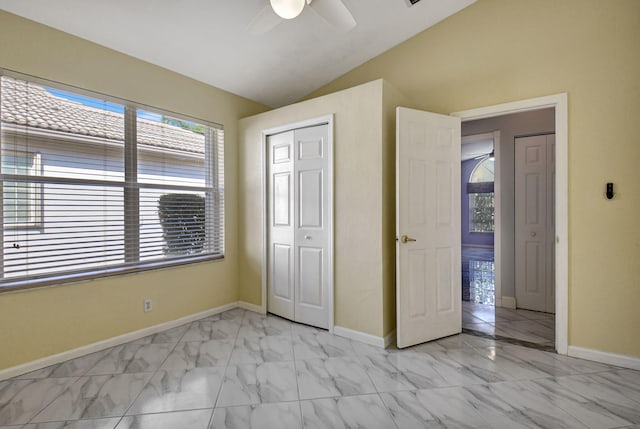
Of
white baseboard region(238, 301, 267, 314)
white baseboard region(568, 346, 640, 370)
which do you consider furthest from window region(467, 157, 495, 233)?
white baseboard region(238, 301, 267, 314)

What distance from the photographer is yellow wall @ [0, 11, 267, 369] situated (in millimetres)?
2318

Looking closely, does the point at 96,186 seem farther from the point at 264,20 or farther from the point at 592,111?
the point at 592,111

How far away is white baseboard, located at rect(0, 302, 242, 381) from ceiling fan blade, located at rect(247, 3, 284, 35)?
286 centimetres

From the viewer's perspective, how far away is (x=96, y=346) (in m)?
2.68

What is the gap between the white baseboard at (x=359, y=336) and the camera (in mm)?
2770

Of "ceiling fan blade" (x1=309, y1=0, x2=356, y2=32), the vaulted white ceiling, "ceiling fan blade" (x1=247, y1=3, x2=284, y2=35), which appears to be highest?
the vaulted white ceiling

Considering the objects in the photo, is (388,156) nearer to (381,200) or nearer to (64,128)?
(381,200)

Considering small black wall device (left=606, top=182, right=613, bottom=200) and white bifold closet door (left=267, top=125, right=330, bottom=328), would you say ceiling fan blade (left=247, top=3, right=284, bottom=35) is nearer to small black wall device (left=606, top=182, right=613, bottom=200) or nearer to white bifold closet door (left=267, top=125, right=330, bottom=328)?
white bifold closet door (left=267, top=125, right=330, bottom=328)

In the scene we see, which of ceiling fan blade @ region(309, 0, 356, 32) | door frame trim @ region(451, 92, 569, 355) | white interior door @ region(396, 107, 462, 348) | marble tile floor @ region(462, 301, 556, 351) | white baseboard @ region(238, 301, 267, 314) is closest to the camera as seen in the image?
ceiling fan blade @ region(309, 0, 356, 32)

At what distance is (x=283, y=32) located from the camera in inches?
116

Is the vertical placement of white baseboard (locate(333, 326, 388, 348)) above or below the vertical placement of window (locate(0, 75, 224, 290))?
below

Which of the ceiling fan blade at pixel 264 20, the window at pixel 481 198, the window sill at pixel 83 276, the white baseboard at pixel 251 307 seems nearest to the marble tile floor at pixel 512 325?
the white baseboard at pixel 251 307

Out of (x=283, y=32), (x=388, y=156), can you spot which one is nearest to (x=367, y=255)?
(x=388, y=156)

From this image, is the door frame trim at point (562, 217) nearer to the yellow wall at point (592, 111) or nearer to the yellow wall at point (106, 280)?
the yellow wall at point (592, 111)
